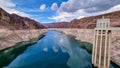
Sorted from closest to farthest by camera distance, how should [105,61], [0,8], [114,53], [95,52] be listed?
[105,61] < [95,52] < [114,53] < [0,8]

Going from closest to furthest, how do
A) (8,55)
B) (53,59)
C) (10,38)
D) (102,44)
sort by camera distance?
(102,44)
(53,59)
(8,55)
(10,38)

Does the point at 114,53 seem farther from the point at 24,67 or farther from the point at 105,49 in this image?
the point at 24,67

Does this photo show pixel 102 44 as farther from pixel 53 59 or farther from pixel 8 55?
pixel 8 55

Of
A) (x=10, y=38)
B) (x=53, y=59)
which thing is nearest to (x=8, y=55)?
(x=53, y=59)

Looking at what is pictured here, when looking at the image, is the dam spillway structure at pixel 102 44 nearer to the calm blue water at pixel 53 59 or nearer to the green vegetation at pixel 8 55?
the calm blue water at pixel 53 59

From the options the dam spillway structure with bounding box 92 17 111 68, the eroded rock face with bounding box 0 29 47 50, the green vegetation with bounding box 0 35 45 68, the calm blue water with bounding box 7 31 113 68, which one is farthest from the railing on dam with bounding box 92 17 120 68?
the eroded rock face with bounding box 0 29 47 50

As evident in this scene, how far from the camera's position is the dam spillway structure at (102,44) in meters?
22.3

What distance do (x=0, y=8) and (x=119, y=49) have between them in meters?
82.6

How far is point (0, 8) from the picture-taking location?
300ft

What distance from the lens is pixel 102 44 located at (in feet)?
75.5

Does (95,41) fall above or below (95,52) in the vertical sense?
above

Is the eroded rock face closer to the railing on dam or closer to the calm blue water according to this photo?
the calm blue water

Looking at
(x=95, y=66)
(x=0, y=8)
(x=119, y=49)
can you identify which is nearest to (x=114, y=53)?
(x=119, y=49)

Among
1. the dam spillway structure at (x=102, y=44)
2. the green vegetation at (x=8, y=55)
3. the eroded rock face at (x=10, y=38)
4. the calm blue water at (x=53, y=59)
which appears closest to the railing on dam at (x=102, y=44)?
the dam spillway structure at (x=102, y=44)
